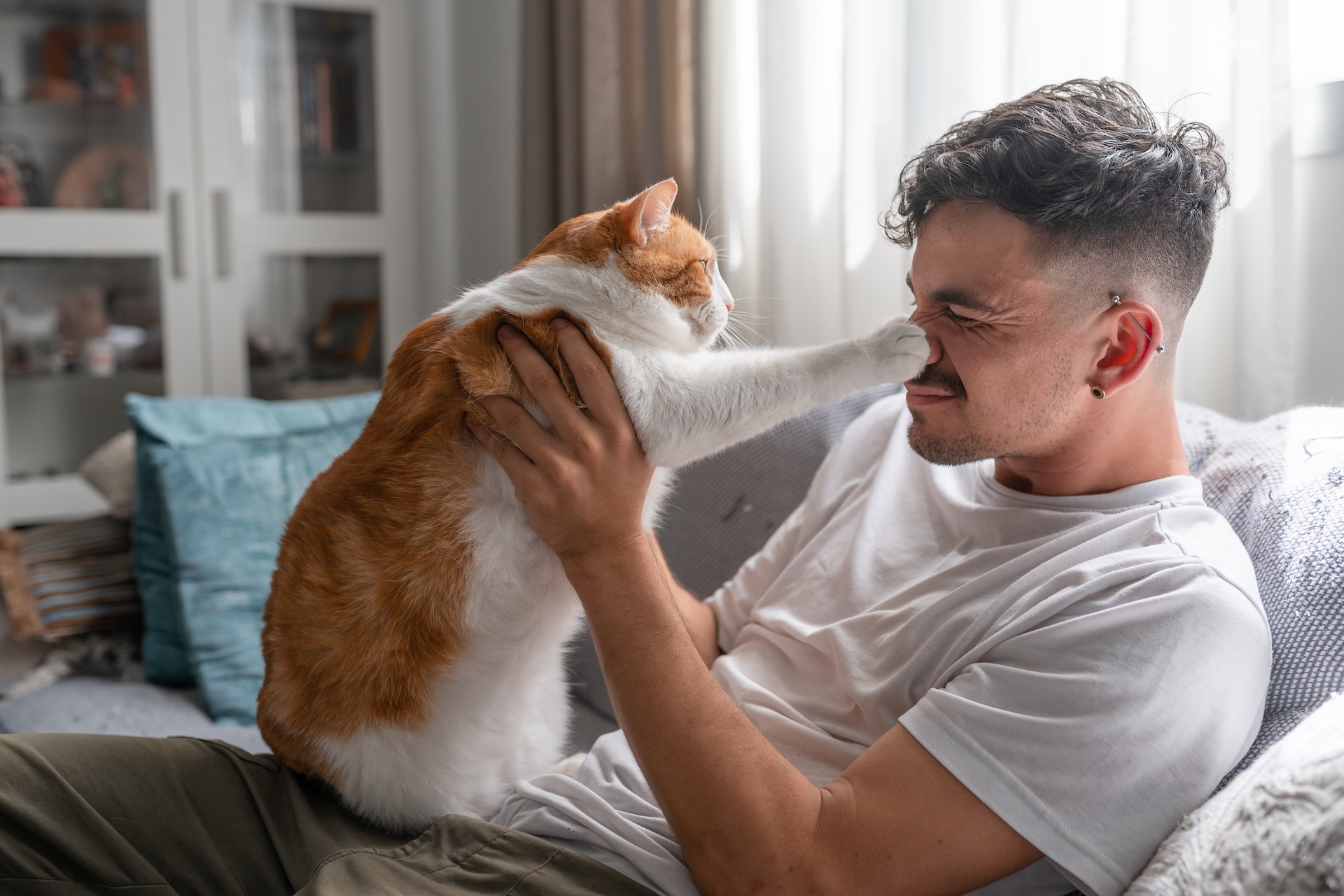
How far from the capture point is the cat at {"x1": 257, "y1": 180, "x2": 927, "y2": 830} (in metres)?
1.01

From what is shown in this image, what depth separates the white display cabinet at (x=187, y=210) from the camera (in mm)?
2838

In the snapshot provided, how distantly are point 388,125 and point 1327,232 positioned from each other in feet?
9.38

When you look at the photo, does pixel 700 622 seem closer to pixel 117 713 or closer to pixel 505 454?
pixel 505 454

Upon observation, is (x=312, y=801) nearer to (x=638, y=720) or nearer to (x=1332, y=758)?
(x=638, y=720)

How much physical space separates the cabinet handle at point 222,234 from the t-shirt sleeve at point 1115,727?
288cm

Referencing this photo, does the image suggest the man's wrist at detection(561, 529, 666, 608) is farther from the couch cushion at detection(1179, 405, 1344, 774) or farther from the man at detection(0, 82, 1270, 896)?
the couch cushion at detection(1179, 405, 1344, 774)

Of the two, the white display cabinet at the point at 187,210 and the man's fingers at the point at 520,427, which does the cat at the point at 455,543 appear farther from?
the white display cabinet at the point at 187,210

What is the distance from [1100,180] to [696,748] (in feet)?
2.17

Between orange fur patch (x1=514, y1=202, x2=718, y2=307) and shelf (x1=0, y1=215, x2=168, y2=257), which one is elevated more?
shelf (x1=0, y1=215, x2=168, y2=257)

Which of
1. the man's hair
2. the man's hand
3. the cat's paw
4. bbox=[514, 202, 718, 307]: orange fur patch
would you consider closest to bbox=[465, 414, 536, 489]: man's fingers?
the man's hand

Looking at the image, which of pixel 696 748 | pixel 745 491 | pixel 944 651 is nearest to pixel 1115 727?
pixel 944 651

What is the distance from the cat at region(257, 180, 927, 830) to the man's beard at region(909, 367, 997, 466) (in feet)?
0.21

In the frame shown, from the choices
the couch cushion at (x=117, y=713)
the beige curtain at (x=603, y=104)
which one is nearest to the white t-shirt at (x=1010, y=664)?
the couch cushion at (x=117, y=713)

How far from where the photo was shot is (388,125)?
3275 millimetres
